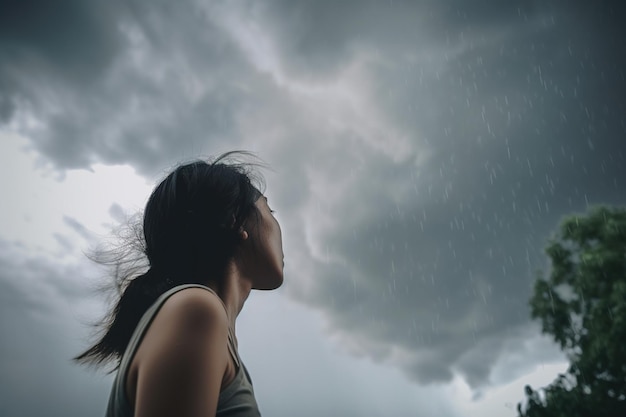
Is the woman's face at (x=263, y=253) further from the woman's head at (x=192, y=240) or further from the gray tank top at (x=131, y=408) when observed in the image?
the gray tank top at (x=131, y=408)

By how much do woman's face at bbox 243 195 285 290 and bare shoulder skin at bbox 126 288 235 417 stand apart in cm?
90

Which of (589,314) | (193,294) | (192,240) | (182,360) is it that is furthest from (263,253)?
(589,314)

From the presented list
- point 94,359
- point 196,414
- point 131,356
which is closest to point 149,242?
point 94,359

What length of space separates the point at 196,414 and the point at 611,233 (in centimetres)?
1481

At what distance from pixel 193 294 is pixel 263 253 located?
974 millimetres

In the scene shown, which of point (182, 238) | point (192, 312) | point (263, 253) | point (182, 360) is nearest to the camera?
point (182, 360)

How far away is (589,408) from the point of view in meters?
9.87

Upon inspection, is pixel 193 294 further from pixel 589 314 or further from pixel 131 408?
pixel 589 314

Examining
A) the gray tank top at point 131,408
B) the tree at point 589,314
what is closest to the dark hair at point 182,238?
the gray tank top at point 131,408

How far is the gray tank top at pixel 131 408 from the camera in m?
1.21

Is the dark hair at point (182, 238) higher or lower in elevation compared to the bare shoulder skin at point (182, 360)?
higher

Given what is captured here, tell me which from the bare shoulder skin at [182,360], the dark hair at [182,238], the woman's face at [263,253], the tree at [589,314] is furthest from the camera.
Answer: the tree at [589,314]

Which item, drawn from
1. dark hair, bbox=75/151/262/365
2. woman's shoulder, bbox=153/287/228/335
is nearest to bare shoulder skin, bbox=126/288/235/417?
woman's shoulder, bbox=153/287/228/335

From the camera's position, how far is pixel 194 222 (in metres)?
1.95
